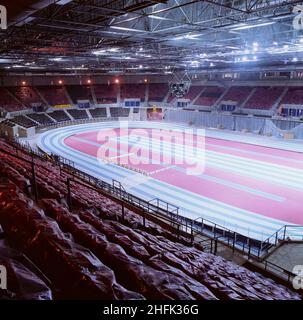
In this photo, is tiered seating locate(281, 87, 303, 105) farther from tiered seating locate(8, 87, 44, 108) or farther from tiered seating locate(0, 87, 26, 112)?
tiered seating locate(0, 87, 26, 112)

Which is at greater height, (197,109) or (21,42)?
(21,42)

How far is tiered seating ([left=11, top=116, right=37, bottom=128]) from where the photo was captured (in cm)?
3637

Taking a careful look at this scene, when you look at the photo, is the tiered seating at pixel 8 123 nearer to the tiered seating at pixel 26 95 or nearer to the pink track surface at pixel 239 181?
the pink track surface at pixel 239 181

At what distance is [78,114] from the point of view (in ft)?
154

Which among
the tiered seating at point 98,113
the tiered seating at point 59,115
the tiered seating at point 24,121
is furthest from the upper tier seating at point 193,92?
the tiered seating at point 24,121

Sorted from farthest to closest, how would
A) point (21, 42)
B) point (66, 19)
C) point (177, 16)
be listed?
point (21, 42), point (177, 16), point (66, 19)

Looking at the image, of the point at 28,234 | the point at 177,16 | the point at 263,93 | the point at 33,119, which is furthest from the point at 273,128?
the point at 28,234

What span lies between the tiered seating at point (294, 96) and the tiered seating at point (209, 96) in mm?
9976

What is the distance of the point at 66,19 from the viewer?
1186 centimetres

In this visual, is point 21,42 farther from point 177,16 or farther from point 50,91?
point 50,91

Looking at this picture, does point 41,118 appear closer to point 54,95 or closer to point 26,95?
point 26,95

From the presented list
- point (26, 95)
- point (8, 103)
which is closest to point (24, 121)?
point (8, 103)

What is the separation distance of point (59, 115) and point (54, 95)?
532cm
